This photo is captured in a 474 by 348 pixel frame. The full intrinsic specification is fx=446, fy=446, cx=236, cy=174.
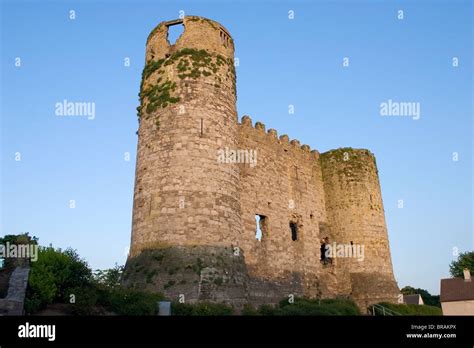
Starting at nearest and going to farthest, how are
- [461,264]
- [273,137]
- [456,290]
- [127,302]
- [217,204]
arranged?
1. [127,302]
2. [217,204]
3. [273,137]
4. [456,290]
5. [461,264]

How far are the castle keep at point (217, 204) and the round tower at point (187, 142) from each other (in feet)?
0.13

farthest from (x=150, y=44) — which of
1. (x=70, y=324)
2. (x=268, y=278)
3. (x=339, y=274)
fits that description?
(x=339, y=274)

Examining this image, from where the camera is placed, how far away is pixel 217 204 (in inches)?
668

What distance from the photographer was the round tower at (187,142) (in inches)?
647

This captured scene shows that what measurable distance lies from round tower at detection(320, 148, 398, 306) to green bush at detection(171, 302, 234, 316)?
14.4 metres

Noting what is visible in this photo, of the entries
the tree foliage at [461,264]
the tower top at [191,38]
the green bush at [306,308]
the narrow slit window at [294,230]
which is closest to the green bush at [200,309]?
the green bush at [306,308]

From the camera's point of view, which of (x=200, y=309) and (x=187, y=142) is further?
(x=187, y=142)

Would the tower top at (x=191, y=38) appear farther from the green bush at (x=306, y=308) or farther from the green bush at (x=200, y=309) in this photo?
the green bush at (x=306, y=308)

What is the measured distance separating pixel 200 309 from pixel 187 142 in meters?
6.36

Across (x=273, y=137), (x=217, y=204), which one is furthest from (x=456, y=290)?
(x=217, y=204)

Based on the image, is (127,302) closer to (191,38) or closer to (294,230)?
(191,38)

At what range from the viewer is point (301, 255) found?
2491 centimetres

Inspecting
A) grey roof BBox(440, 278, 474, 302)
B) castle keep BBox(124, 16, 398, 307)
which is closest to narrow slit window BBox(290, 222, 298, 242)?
castle keep BBox(124, 16, 398, 307)

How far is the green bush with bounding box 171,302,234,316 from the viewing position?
1397cm
